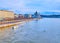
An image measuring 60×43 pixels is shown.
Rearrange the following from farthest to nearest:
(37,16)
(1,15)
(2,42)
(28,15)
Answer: (37,16) → (28,15) → (1,15) → (2,42)

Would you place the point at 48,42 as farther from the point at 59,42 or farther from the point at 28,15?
the point at 28,15

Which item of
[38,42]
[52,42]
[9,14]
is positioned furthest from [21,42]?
[9,14]

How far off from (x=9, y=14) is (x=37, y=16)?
2349 centimetres

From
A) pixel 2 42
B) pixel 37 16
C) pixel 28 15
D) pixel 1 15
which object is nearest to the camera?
pixel 2 42

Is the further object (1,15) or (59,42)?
(1,15)

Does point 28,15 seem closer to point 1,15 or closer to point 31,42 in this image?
point 1,15

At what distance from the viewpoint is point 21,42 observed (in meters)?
8.27

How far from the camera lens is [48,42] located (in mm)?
8352

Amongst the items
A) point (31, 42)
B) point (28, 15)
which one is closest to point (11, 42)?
point (31, 42)

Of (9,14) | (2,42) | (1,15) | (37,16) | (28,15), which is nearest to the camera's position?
(2,42)

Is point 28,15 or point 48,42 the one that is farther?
point 28,15

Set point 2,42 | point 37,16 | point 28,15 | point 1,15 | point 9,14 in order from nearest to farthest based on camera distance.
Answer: point 2,42 < point 1,15 < point 9,14 < point 28,15 < point 37,16

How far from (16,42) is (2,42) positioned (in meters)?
0.68

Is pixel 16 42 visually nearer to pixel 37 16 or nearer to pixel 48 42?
pixel 48 42
